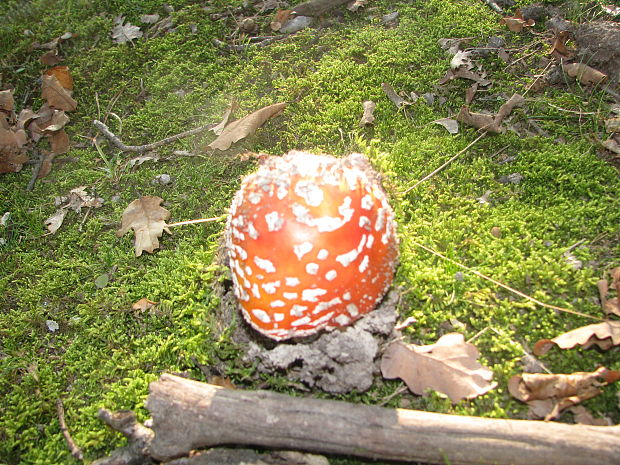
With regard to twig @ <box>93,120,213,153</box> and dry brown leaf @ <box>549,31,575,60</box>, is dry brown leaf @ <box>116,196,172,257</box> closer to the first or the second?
twig @ <box>93,120,213,153</box>

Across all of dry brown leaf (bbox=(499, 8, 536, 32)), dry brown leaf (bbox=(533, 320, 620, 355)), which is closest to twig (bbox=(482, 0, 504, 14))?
dry brown leaf (bbox=(499, 8, 536, 32))

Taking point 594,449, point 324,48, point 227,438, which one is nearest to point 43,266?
point 227,438

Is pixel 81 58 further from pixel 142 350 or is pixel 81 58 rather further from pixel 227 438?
pixel 227 438

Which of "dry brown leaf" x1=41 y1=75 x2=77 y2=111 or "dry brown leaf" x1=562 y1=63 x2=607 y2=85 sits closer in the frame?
"dry brown leaf" x1=562 y1=63 x2=607 y2=85

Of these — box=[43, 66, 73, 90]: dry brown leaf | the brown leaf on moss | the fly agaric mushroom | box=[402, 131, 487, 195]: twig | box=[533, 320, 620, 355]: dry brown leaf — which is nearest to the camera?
the fly agaric mushroom

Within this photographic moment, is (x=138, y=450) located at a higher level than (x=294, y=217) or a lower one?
lower

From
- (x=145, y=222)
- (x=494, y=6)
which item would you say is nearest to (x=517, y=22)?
(x=494, y=6)

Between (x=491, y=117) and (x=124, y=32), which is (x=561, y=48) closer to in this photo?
(x=491, y=117)
